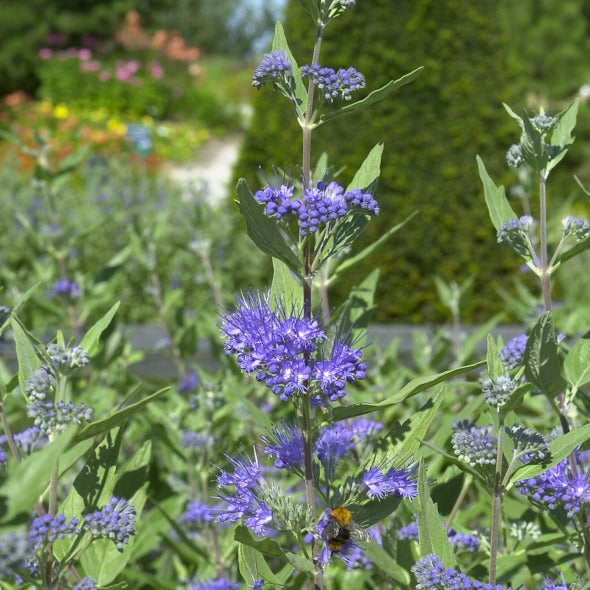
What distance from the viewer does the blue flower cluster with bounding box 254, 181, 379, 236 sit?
4.11ft

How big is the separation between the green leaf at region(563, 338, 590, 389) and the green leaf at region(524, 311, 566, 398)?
19 centimetres

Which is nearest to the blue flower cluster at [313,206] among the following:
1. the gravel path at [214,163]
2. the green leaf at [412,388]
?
the green leaf at [412,388]

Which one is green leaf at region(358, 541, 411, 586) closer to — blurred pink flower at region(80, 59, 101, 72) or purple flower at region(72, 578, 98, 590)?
purple flower at region(72, 578, 98, 590)

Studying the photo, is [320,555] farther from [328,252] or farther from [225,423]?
[225,423]

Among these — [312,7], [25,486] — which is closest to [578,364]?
[312,7]

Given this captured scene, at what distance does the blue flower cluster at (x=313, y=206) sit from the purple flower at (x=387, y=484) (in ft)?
1.27

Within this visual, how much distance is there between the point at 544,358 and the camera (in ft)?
4.22

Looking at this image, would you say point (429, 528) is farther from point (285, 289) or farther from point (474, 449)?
point (285, 289)

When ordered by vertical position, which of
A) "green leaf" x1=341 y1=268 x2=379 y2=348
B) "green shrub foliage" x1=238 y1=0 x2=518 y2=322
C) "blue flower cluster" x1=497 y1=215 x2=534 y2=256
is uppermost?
"blue flower cluster" x1=497 y1=215 x2=534 y2=256

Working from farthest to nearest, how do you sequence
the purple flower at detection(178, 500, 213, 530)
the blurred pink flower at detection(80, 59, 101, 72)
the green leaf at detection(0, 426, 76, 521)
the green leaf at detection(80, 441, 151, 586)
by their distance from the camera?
the blurred pink flower at detection(80, 59, 101, 72), the purple flower at detection(178, 500, 213, 530), the green leaf at detection(80, 441, 151, 586), the green leaf at detection(0, 426, 76, 521)

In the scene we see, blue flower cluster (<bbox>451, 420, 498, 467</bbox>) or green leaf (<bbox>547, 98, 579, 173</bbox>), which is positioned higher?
green leaf (<bbox>547, 98, 579, 173</bbox>)

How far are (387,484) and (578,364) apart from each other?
428mm

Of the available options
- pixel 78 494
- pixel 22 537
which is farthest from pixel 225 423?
pixel 22 537

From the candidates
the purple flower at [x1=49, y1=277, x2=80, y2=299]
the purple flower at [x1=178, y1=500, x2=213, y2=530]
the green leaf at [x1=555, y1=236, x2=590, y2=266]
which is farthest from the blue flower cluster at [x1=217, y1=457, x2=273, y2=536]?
the purple flower at [x1=49, y1=277, x2=80, y2=299]
